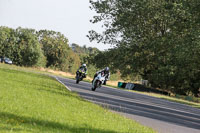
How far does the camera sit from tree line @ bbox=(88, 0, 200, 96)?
48.8 metres

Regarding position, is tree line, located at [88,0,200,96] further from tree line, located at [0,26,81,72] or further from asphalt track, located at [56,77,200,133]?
tree line, located at [0,26,81,72]

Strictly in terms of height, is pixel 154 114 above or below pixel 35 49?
below

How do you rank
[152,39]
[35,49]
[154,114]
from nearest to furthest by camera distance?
1. [154,114]
2. [152,39]
3. [35,49]

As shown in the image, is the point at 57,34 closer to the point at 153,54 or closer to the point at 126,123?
the point at 153,54

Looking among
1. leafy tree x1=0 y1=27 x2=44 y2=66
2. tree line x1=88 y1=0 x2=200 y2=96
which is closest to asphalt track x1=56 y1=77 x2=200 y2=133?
tree line x1=88 y1=0 x2=200 y2=96

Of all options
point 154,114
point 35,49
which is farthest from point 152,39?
point 35,49

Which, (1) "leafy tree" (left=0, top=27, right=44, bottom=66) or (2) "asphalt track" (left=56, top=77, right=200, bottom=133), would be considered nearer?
(2) "asphalt track" (left=56, top=77, right=200, bottom=133)

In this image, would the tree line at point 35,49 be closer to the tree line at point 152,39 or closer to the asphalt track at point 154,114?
the tree line at point 152,39

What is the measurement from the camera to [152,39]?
51.8 meters

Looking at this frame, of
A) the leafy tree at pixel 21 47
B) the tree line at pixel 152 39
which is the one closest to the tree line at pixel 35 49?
the leafy tree at pixel 21 47

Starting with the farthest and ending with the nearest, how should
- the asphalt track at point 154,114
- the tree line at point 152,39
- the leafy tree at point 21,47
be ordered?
the leafy tree at point 21,47 < the tree line at point 152,39 < the asphalt track at point 154,114

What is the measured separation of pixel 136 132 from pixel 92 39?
160 ft

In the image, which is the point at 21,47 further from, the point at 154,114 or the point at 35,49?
the point at 154,114

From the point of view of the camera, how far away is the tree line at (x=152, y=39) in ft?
160
